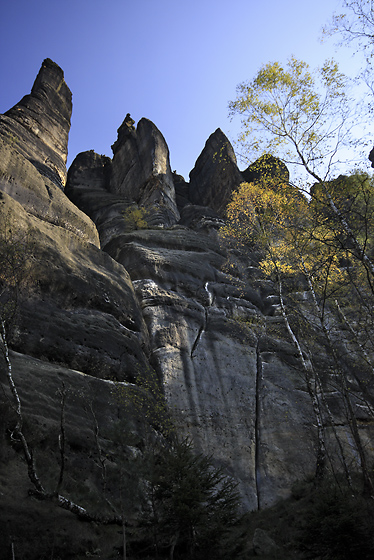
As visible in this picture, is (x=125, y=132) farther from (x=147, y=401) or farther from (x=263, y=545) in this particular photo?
(x=263, y=545)

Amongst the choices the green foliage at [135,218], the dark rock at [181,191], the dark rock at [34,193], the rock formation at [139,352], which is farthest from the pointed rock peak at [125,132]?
the dark rock at [34,193]

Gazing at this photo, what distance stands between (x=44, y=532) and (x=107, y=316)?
1177cm

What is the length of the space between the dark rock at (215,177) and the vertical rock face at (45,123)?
63.1 feet

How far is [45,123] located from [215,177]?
23.0m

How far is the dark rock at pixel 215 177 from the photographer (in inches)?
1989

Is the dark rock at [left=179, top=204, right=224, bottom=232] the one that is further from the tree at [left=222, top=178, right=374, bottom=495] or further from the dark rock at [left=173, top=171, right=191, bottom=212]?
the dark rock at [left=173, top=171, right=191, bottom=212]

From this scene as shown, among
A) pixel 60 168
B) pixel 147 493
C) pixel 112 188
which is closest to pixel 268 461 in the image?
pixel 147 493

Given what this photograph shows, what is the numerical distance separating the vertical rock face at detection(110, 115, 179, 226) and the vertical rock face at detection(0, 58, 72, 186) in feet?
28.7

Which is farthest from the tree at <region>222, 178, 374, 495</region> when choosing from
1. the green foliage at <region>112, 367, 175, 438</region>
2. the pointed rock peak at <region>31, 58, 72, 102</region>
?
the pointed rock peak at <region>31, 58, 72, 102</region>

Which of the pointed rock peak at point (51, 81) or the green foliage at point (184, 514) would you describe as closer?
the green foliage at point (184, 514)

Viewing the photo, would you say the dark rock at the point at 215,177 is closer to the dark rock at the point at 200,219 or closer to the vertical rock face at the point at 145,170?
the dark rock at the point at 200,219

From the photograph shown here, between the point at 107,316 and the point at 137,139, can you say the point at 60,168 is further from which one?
the point at 107,316

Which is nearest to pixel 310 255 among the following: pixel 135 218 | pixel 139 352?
pixel 139 352

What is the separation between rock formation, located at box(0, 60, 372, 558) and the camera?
44.4ft
